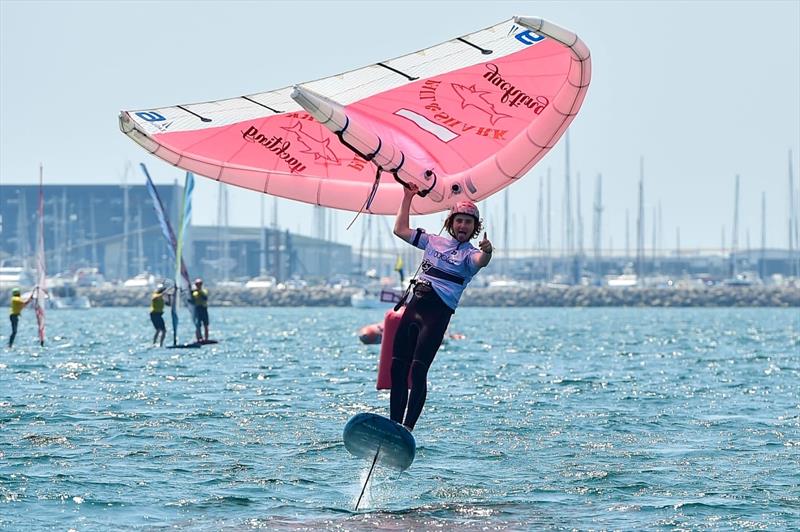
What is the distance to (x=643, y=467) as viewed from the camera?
→ 14.5 meters

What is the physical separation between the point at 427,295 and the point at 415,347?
450mm

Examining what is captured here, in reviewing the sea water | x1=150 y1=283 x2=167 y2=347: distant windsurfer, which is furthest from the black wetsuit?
x1=150 y1=283 x2=167 y2=347: distant windsurfer

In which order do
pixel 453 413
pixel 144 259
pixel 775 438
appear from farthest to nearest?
pixel 144 259
pixel 453 413
pixel 775 438

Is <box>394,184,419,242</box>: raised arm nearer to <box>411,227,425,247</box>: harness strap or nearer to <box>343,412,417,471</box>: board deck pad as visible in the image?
<box>411,227,425,247</box>: harness strap

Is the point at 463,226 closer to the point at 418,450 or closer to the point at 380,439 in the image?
the point at 380,439

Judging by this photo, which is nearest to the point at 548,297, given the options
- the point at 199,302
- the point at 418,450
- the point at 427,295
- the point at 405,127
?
the point at 199,302

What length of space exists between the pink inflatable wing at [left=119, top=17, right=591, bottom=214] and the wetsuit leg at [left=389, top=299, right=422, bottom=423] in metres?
1.17

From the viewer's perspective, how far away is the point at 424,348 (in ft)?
39.0

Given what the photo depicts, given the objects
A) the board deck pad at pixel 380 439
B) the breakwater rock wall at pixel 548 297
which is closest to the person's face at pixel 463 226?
the board deck pad at pixel 380 439

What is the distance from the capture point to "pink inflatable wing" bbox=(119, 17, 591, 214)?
1208 centimetres

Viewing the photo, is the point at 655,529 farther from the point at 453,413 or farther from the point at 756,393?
the point at 756,393

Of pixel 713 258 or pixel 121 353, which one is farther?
pixel 713 258

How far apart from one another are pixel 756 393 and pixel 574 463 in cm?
990

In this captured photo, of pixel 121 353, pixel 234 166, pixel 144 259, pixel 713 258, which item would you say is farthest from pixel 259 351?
pixel 713 258
